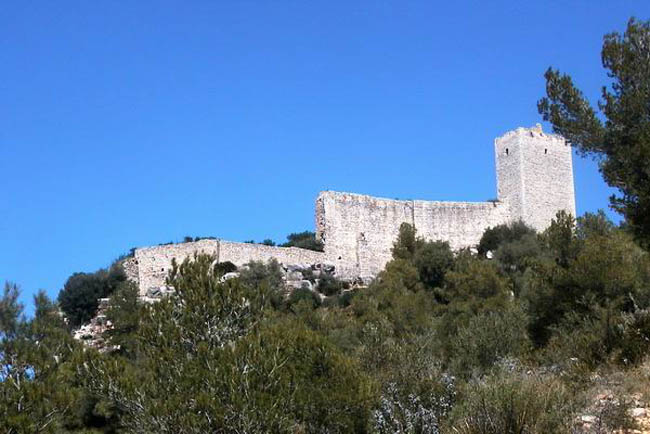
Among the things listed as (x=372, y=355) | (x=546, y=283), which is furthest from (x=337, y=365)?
(x=546, y=283)

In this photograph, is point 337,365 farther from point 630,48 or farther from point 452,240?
point 452,240

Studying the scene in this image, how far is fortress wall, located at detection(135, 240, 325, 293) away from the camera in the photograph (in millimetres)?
33531

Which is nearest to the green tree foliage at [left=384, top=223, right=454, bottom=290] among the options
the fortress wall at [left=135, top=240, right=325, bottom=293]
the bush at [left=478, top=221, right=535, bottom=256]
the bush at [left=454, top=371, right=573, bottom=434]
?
the bush at [left=478, top=221, right=535, bottom=256]

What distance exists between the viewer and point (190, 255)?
1323 inches

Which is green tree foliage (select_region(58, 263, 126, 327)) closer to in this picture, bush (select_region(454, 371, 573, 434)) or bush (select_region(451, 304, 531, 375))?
bush (select_region(451, 304, 531, 375))

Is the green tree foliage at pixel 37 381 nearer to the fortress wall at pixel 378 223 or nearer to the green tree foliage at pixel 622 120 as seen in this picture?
the green tree foliage at pixel 622 120

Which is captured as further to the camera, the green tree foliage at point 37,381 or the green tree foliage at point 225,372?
the green tree foliage at point 37,381

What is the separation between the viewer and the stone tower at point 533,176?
38906 mm

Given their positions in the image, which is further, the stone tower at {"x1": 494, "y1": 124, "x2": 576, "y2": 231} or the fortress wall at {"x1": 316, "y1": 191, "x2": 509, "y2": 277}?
the stone tower at {"x1": 494, "y1": 124, "x2": 576, "y2": 231}

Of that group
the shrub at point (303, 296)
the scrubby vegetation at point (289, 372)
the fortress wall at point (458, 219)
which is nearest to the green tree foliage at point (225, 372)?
the scrubby vegetation at point (289, 372)

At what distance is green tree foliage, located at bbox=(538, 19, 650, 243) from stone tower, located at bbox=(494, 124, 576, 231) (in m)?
25.6

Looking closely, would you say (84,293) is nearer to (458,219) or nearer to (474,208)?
(458,219)

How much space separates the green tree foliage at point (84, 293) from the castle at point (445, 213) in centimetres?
88

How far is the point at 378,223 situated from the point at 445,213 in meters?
3.35
